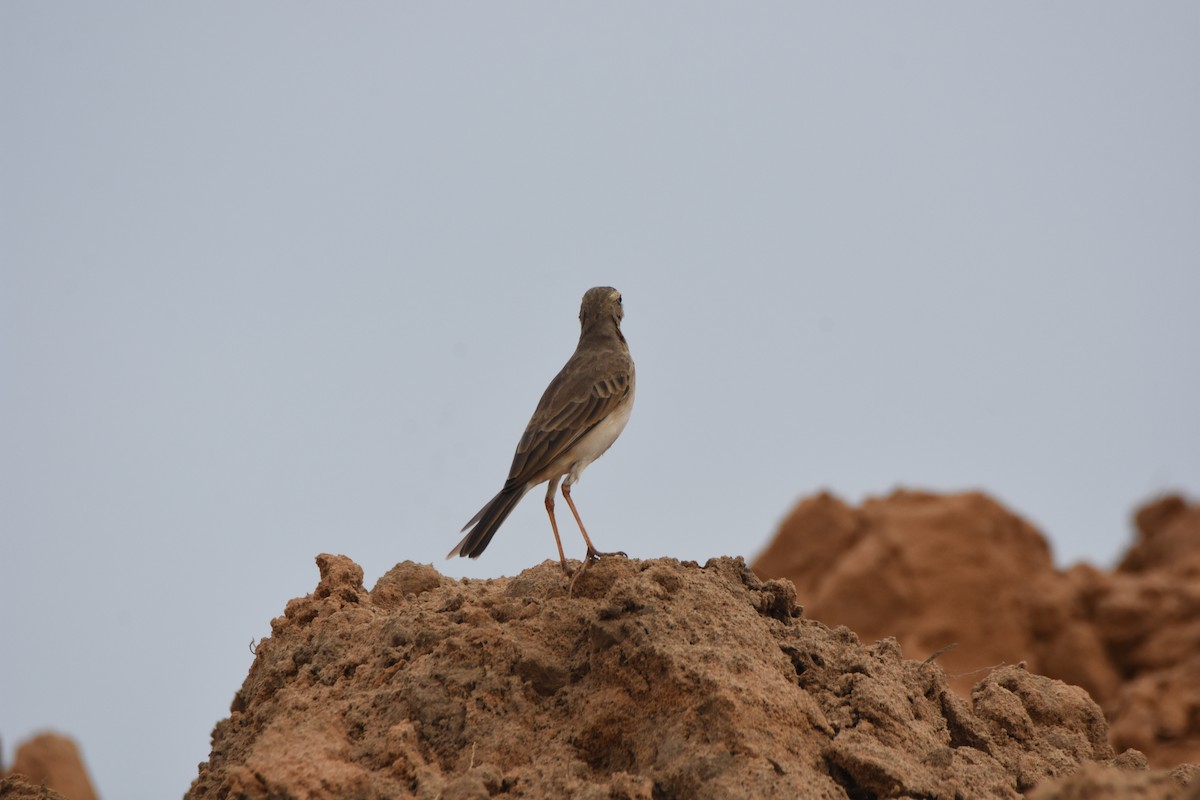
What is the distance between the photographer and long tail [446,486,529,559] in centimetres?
935

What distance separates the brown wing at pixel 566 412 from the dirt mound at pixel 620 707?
0.87 m

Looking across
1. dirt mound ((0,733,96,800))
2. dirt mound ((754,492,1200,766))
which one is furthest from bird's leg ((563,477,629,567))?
dirt mound ((754,492,1200,766))

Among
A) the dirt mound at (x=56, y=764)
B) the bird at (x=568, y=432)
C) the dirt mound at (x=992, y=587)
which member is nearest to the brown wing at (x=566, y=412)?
the bird at (x=568, y=432)

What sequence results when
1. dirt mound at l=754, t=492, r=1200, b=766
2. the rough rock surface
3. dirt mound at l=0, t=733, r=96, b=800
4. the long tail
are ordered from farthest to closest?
dirt mound at l=754, t=492, r=1200, b=766 → dirt mound at l=0, t=733, r=96, b=800 → the long tail → the rough rock surface

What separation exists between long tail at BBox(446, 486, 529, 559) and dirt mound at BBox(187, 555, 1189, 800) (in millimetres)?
312

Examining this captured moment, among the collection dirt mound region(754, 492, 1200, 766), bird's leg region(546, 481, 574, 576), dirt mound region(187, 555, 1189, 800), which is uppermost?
dirt mound region(754, 492, 1200, 766)

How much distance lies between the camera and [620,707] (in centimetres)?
741

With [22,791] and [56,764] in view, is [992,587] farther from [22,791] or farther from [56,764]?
[22,791]

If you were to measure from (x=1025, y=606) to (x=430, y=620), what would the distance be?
64.8 feet

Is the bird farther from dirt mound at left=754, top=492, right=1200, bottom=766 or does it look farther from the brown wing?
dirt mound at left=754, top=492, right=1200, bottom=766

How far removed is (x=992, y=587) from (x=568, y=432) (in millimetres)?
18079

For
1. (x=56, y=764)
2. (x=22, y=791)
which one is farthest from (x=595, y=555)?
(x=56, y=764)

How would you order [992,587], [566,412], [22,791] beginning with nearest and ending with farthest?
[22,791], [566,412], [992,587]

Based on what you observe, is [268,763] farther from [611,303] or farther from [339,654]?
[611,303]
